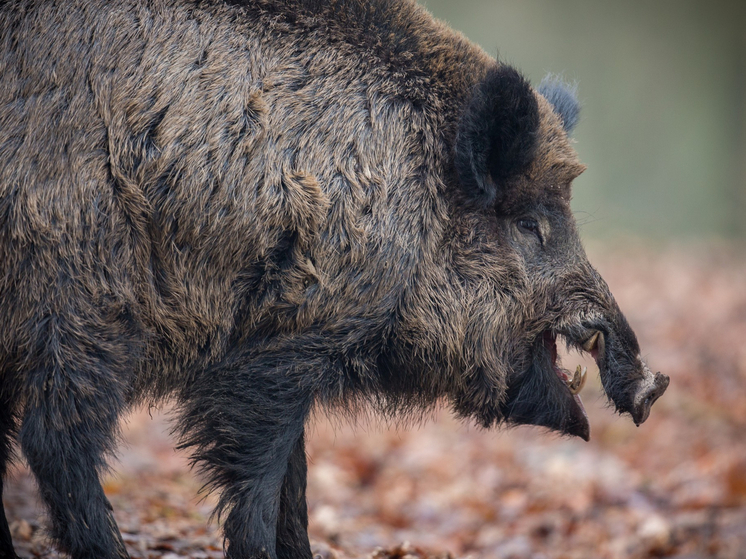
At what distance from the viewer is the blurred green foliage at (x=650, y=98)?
16266 mm

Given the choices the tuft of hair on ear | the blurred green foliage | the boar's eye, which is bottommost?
the boar's eye

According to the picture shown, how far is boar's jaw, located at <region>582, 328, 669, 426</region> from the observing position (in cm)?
345

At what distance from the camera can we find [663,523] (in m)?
4.77

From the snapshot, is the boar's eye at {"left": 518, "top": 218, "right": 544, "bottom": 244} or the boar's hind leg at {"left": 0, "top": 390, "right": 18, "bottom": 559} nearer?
the boar's hind leg at {"left": 0, "top": 390, "right": 18, "bottom": 559}

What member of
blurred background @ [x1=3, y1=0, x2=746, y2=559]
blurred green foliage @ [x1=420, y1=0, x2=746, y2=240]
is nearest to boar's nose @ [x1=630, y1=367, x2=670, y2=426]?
blurred background @ [x1=3, y1=0, x2=746, y2=559]

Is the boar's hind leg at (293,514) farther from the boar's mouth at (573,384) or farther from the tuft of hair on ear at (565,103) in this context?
the tuft of hair on ear at (565,103)

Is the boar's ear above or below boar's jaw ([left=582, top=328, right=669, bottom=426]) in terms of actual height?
above

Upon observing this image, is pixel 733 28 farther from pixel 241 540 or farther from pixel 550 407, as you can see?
pixel 241 540

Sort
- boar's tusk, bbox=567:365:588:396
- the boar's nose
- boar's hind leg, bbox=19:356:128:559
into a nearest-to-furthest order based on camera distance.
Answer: boar's hind leg, bbox=19:356:128:559
the boar's nose
boar's tusk, bbox=567:365:588:396

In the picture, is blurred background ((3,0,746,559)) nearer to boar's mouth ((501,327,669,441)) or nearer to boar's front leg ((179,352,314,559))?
boar's mouth ((501,327,669,441))

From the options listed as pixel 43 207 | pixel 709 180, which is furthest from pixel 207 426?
pixel 709 180

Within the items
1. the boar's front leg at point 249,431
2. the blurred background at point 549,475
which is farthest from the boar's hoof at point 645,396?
the boar's front leg at point 249,431

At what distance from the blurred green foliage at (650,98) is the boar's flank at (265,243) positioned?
42.6ft

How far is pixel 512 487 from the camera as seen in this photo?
5820mm
